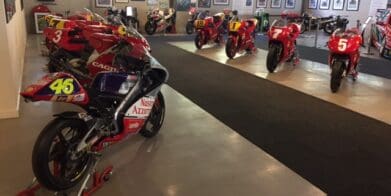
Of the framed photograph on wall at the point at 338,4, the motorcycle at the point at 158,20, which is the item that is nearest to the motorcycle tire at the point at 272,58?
the motorcycle at the point at 158,20

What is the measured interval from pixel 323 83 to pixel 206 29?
3849mm

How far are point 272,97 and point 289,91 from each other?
0.48m

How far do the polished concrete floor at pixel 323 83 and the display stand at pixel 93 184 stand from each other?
3263mm

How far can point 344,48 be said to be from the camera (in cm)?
505

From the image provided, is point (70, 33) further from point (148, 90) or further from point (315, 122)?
point (315, 122)

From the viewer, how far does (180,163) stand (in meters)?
2.81

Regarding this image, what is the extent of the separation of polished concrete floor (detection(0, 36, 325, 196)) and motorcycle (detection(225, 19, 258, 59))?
3.88 meters

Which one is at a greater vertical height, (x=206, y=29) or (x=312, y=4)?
(x=312, y=4)

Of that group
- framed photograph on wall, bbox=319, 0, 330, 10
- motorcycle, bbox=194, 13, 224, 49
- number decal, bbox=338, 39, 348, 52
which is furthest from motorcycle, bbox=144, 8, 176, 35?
number decal, bbox=338, 39, 348, 52

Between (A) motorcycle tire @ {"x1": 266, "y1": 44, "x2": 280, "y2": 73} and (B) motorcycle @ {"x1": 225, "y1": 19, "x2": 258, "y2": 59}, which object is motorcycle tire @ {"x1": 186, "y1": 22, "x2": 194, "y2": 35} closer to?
(B) motorcycle @ {"x1": 225, "y1": 19, "x2": 258, "y2": 59}

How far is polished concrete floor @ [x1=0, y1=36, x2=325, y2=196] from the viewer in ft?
8.05

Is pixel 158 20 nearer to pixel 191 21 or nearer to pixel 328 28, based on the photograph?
pixel 191 21

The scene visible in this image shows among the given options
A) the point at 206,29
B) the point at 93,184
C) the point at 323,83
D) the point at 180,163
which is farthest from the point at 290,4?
the point at 93,184

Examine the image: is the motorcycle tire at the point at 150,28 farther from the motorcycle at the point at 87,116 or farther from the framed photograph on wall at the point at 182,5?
the motorcycle at the point at 87,116
